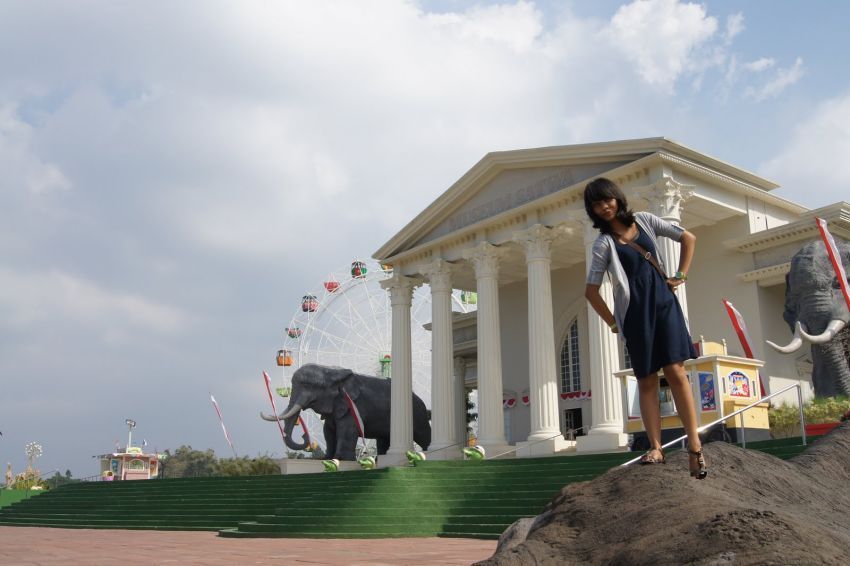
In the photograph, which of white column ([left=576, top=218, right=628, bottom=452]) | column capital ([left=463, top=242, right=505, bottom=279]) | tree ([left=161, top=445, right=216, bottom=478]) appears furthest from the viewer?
tree ([left=161, top=445, right=216, bottom=478])

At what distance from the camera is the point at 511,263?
30.7 m

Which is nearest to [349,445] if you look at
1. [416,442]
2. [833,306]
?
[416,442]

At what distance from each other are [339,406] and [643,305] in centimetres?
2799

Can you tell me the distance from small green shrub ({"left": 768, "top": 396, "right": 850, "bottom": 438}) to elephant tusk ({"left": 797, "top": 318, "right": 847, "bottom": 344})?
1024mm

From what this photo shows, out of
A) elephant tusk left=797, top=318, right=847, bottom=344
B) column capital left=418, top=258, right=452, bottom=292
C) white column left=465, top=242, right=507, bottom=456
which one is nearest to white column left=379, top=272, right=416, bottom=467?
column capital left=418, top=258, right=452, bottom=292

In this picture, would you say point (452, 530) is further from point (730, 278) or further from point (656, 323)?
point (730, 278)

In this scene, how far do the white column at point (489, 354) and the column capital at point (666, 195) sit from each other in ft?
21.8

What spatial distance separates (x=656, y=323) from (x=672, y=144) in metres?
18.6

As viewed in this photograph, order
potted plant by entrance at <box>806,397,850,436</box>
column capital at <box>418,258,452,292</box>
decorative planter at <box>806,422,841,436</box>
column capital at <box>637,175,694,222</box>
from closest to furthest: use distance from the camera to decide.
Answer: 1. potted plant by entrance at <box>806,397,850,436</box>
2. decorative planter at <box>806,422,841,436</box>
3. column capital at <box>637,175,694,222</box>
4. column capital at <box>418,258,452,292</box>

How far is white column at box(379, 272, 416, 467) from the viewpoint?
29.6m

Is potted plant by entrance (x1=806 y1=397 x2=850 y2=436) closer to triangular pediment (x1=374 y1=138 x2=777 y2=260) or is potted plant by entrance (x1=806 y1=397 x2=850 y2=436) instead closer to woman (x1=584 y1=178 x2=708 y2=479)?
triangular pediment (x1=374 y1=138 x2=777 y2=260)

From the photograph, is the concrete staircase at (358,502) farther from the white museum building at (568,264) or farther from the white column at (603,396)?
the white museum building at (568,264)

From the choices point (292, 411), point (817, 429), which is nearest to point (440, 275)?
point (292, 411)

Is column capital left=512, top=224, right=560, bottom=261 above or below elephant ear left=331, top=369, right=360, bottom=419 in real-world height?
above
